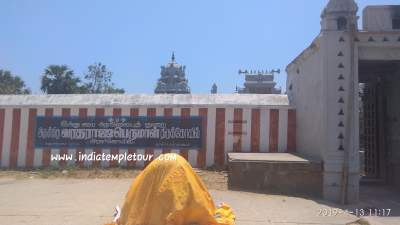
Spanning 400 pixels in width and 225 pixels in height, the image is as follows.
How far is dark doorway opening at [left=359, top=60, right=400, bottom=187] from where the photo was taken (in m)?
12.2

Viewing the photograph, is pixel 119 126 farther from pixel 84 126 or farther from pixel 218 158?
pixel 218 158

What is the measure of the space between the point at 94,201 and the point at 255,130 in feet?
19.1

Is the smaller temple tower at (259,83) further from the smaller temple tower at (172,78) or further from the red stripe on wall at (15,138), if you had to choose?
the red stripe on wall at (15,138)

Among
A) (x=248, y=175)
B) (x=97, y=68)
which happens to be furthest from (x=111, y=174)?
(x=97, y=68)

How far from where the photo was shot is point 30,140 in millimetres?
13766

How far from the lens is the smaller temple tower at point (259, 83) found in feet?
139

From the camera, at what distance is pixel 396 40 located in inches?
393

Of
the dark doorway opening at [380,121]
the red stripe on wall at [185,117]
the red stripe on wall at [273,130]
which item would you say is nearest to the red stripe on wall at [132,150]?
the red stripe on wall at [185,117]

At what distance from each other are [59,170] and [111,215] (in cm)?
604

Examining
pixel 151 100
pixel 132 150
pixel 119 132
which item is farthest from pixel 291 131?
pixel 119 132

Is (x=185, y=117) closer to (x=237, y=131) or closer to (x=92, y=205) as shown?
(x=237, y=131)

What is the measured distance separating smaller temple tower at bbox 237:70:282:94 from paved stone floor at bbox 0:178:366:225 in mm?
31823

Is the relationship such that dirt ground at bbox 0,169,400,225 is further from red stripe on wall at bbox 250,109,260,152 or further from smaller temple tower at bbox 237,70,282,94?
smaller temple tower at bbox 237,70,282,94

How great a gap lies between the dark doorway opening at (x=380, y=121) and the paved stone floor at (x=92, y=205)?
14.1 feet
